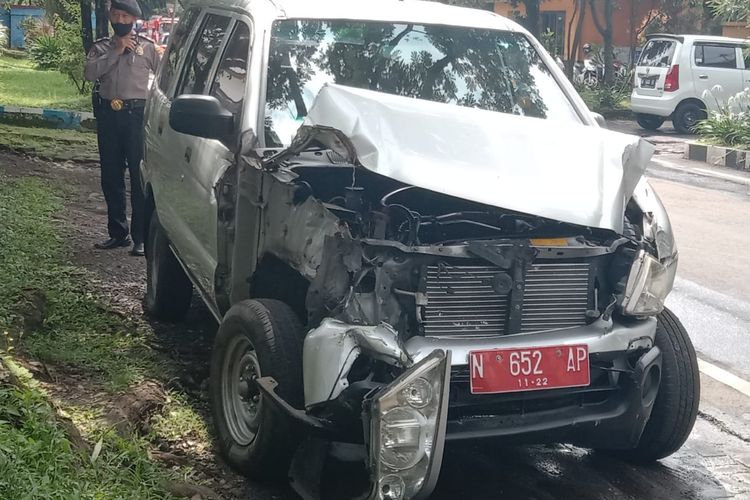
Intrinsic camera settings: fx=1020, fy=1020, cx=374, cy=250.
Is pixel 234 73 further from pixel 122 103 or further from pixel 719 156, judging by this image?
pixel 719 156

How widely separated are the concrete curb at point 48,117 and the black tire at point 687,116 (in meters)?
11.4

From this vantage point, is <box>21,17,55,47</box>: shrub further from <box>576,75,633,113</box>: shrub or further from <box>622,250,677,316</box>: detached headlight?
<box>622,250,677,316</box>: detached headlight

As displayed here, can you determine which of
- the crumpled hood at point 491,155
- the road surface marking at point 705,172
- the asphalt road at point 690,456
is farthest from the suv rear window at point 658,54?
the crumpled hood at point 491,155

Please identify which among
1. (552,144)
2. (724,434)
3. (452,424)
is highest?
(552,144)

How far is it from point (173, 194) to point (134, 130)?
85.1 inches

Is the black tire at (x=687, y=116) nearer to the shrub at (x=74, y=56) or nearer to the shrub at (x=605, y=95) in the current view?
the shrub at (x=605, y=95)

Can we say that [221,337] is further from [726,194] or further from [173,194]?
[726,194]

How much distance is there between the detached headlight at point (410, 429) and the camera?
329cm

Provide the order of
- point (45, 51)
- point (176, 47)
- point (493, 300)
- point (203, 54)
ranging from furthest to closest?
point (45, 51), point (176, 47), point (203, 54), point (493, 300)

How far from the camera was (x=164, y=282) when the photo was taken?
6027 mm

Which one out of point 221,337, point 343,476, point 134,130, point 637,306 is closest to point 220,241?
point 221,337

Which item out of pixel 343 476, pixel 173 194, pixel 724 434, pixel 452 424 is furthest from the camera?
pixel 173 194

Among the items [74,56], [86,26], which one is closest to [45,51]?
[74,56]

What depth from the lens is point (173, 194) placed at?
5.61 metres
